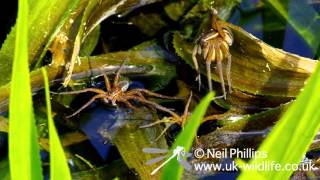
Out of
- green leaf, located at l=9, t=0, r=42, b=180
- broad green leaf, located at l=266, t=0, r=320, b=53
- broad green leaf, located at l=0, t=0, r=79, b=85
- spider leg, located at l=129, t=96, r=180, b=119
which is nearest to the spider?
spider leg, located at l=129, t=96, r=180, b=119

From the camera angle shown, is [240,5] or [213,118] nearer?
[213,118]

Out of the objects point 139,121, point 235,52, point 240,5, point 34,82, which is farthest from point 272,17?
point 34,82

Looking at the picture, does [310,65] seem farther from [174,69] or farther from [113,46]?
[113,46]

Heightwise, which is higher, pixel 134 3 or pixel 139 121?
pixel 134 3

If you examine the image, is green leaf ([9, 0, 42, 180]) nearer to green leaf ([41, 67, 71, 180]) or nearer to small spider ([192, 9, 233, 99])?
green leaf ([41, 67, 71, 180])

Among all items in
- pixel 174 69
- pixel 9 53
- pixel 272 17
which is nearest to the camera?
pixel 9 53

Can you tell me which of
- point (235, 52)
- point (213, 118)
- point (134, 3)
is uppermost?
point (134, 3)

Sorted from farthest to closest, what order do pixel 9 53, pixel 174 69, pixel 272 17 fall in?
pixel 272 17 → pixel 174 69 → pixel 9 53
